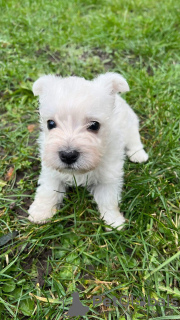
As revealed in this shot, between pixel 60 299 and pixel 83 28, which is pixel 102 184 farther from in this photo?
pixel 83 28

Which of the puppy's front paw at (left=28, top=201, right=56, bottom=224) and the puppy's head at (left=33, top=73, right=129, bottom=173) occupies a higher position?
the puppy's head at (left=33, top=73, right=129, bottom=173)

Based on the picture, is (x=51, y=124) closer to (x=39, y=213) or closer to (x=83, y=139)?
(x=83, y=139)

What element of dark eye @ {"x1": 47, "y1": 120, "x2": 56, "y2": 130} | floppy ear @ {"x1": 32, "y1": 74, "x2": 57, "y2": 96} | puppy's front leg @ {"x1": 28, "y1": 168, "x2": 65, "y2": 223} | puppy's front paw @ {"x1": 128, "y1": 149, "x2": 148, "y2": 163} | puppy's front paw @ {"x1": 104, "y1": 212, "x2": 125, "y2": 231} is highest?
floppy ear @ {"x1": 32, "y1": 74, "x2": 57, "y2": 96}

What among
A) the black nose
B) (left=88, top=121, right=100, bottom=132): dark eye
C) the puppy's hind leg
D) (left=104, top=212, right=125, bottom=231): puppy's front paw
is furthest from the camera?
the puppy's hind leg

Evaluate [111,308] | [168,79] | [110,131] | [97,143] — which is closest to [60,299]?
[111,308]

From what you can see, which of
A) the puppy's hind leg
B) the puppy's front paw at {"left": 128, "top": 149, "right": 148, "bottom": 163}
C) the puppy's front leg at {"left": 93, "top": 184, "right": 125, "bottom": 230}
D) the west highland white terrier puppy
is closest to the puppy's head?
the west highland white terrier puppy

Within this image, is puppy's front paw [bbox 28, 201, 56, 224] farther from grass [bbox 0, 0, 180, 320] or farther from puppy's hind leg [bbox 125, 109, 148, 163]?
puppy's hind leg [bbox 125, 109, 148, 163]

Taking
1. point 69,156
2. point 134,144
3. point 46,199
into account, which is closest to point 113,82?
point 69,156
